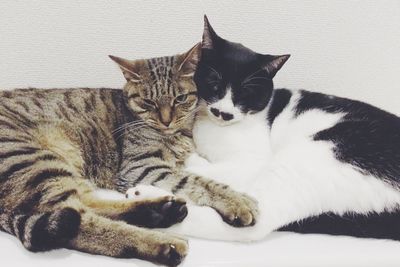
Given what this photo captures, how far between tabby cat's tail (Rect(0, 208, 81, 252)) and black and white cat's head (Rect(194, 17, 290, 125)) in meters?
0.53

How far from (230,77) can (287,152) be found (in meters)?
0.27

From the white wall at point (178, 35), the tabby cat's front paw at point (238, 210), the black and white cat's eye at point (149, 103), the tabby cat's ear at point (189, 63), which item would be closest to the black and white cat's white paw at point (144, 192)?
the tabby cat's front paw at point (238, 210)

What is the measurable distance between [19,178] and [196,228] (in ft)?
1.41

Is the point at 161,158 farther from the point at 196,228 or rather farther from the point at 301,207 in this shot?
the point at 301,207

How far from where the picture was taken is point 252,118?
1410 mm

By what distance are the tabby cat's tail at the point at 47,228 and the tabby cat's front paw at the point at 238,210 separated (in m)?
0.35

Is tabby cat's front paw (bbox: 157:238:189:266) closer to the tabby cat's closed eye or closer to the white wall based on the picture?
the tabby cat's closed eye

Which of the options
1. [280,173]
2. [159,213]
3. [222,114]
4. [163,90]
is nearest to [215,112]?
[222,114]

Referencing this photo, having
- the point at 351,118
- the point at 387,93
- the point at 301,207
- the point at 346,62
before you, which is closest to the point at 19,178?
the point at 301,207

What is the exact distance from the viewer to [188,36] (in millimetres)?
1620

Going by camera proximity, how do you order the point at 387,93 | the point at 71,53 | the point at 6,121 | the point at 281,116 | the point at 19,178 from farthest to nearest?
the point at 387,93, the point at 71,53, the point at 281,116, the point at 6,121, the point at 19,178

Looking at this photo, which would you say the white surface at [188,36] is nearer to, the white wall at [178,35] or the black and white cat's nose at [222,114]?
the white wall at [178,35]

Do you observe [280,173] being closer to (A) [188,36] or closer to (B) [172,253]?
(B) [172,253]

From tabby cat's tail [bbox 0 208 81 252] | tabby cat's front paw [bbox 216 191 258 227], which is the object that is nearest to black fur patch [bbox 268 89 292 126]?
tabby cat's front paw [bbox 216 191 258 227]
